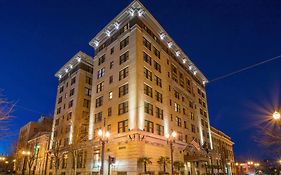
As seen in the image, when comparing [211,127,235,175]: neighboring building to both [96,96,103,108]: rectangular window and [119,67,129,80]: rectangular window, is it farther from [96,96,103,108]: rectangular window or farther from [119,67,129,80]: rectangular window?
[119,67,129,80]: rectangular window

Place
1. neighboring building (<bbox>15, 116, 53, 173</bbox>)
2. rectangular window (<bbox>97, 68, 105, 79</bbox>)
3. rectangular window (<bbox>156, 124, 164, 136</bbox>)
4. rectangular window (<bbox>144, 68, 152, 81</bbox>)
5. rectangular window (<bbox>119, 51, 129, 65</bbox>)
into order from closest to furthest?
rectangular window (<bbox>156, 124, 164, 136</bbox>) < rectangular window (<bbox>144, 68, 152, 81</bbox>) < rectangular window (<bbox>119, 51, 129, 65</bbox>) < rectangular window (<bbox>97, 68, 105, 79</bbox>) < neighboring building (<bbox>15, 116, 53, 173</bbox>)

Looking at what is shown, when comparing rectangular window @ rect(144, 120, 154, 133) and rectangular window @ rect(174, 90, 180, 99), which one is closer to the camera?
rectangular window @ rect(144, 120, 154, 133)

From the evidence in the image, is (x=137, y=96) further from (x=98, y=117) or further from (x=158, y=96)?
(x=98, y=117)

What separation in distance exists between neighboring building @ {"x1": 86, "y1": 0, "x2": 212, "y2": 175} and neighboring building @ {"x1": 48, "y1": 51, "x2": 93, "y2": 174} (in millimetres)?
6806

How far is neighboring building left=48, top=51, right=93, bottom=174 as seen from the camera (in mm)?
44772

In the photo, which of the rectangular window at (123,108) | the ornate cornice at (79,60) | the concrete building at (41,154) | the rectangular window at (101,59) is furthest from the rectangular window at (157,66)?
the concrete building at (41,154)

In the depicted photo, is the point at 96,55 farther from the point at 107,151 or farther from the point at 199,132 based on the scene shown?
the point at 199,132

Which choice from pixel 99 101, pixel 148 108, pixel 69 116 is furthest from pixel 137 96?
pixel 69 116

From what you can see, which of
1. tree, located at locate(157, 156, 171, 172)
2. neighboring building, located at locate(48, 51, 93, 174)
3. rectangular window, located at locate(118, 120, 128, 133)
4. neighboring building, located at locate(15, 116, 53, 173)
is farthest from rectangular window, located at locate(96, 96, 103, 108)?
neighboring building, located at locate(15, 116, 53, 173)

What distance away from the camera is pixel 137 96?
3316cm

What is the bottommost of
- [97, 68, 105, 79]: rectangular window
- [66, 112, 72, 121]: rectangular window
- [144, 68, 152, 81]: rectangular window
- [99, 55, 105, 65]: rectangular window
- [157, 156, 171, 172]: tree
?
[157, 156, 171, 172]: tree

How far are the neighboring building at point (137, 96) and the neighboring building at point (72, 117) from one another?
22.3 ft

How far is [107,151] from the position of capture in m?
35.0

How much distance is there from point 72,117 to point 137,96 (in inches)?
883
